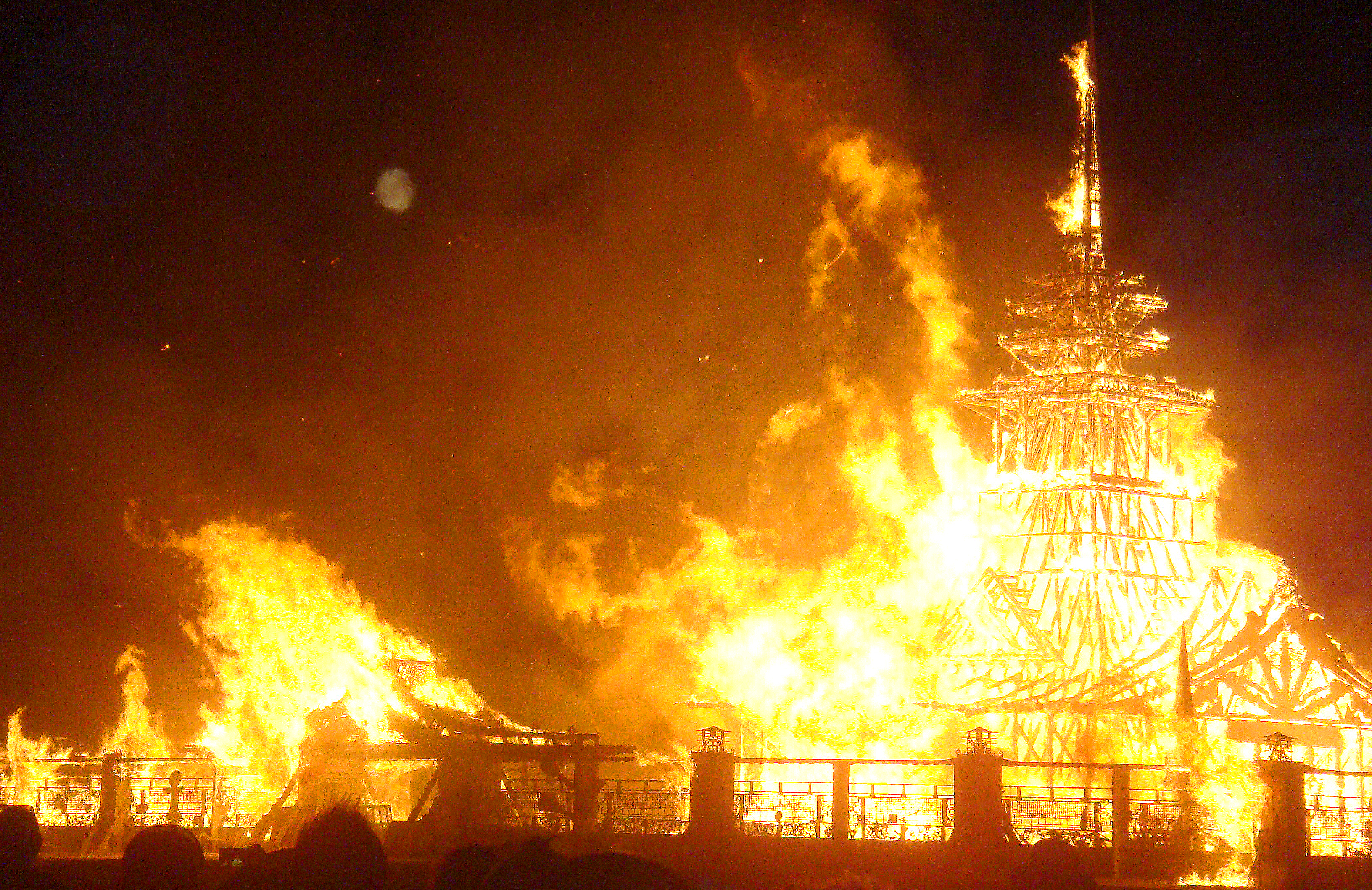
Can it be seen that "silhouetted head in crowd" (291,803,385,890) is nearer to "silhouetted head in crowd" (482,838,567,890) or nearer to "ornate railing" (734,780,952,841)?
"silhouetted head in crowd" (482,838,567,890)

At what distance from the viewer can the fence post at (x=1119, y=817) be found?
74.5 ft

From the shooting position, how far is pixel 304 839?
5.75 metres

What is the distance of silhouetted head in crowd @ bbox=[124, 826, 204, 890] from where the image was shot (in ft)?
21.3

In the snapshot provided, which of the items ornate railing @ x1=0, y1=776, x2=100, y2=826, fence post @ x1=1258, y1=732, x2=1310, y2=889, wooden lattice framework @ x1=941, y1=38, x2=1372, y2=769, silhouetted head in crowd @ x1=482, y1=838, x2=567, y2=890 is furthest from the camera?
wooden lattice framework @ x1=941, y1=38, x2=1372, y2=769

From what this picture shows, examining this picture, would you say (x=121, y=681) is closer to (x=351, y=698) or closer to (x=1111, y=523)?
(x=351, y=698)

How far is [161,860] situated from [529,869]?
2708 mm

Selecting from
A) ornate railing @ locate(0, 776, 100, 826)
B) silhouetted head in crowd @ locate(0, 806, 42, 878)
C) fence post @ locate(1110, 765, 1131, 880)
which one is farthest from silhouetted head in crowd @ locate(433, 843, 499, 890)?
ornate railing @ locate(0, 776, 100, 826)

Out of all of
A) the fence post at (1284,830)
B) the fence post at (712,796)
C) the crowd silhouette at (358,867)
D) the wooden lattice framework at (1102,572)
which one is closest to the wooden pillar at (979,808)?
the fence post at (712,796)

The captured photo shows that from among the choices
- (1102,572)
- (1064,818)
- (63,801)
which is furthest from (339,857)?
(1102,572)

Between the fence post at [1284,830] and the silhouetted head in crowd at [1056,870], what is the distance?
1601cm

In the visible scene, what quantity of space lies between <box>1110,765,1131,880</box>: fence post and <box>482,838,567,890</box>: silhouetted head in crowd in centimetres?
1968

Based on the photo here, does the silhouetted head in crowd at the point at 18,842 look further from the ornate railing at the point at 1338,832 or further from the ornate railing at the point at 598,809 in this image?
the ornate railing at the point at 1338,832

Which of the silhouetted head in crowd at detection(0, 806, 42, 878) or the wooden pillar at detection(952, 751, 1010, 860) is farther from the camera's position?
the wooden pillar at detection(952, 751, 1010, 860)

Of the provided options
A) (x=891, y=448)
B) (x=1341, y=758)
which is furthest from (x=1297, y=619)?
(x=891, y=448)
